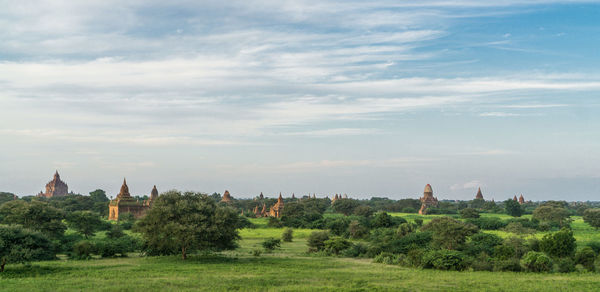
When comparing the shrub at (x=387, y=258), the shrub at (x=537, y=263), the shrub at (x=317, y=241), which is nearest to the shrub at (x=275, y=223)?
the shrub at (x=317, y=241)

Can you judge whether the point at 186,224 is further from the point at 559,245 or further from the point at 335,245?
the point at 559,245

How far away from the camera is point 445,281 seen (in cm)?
3638

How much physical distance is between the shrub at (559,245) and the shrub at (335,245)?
21293mm

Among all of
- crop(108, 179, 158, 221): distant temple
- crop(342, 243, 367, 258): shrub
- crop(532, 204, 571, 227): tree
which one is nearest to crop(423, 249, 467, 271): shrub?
crop(342, 243, 367, 258): shrub

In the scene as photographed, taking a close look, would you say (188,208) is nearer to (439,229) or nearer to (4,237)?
(4,237)

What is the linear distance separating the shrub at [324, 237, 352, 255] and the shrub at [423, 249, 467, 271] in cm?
1557

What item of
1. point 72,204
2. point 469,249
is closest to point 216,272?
point 469,249

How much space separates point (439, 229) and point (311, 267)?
19901 millimetres

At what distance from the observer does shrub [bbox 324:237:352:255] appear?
58.5m

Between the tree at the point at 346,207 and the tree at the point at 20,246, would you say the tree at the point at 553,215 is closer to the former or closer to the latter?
the tree at the point at 346,207

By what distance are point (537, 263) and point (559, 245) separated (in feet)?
31.0

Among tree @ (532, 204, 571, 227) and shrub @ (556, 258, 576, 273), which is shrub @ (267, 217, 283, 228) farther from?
shrub @ (556, 258, 576, 273)

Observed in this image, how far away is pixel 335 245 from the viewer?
58656 mm

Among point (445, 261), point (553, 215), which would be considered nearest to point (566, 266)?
point (445, 261)
